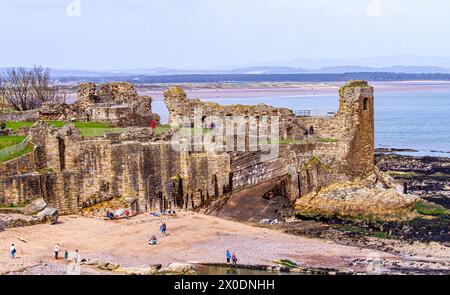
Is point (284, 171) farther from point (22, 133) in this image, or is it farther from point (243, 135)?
point (22, 133)

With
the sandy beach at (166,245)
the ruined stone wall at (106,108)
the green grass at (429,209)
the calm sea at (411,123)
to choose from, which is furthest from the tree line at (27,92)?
the green grass at (429,209)

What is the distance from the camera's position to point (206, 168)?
1513 inches

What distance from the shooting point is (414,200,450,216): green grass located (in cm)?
3902

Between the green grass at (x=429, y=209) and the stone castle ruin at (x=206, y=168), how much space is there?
1.53 meters

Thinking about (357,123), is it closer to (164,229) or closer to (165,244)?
(164,229)

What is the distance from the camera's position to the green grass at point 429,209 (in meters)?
39.0

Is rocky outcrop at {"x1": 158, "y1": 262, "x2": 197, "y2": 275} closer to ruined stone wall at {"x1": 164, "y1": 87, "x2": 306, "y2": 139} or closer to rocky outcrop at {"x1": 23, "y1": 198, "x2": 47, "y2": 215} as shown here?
rocky outcrop at {"x1": 23, "y1": 198, "x2": 47, "y2": 215}

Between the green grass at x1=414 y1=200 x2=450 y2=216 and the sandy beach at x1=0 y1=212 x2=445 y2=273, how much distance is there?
7145 mm

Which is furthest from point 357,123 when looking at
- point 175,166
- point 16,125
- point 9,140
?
point 16,125

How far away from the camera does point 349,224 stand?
36.9 m

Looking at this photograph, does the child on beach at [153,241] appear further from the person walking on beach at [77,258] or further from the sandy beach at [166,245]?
the person walking on beach at [77,258]

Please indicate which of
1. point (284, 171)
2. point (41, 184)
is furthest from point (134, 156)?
point (284, 171)

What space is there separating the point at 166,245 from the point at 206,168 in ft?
22.5
